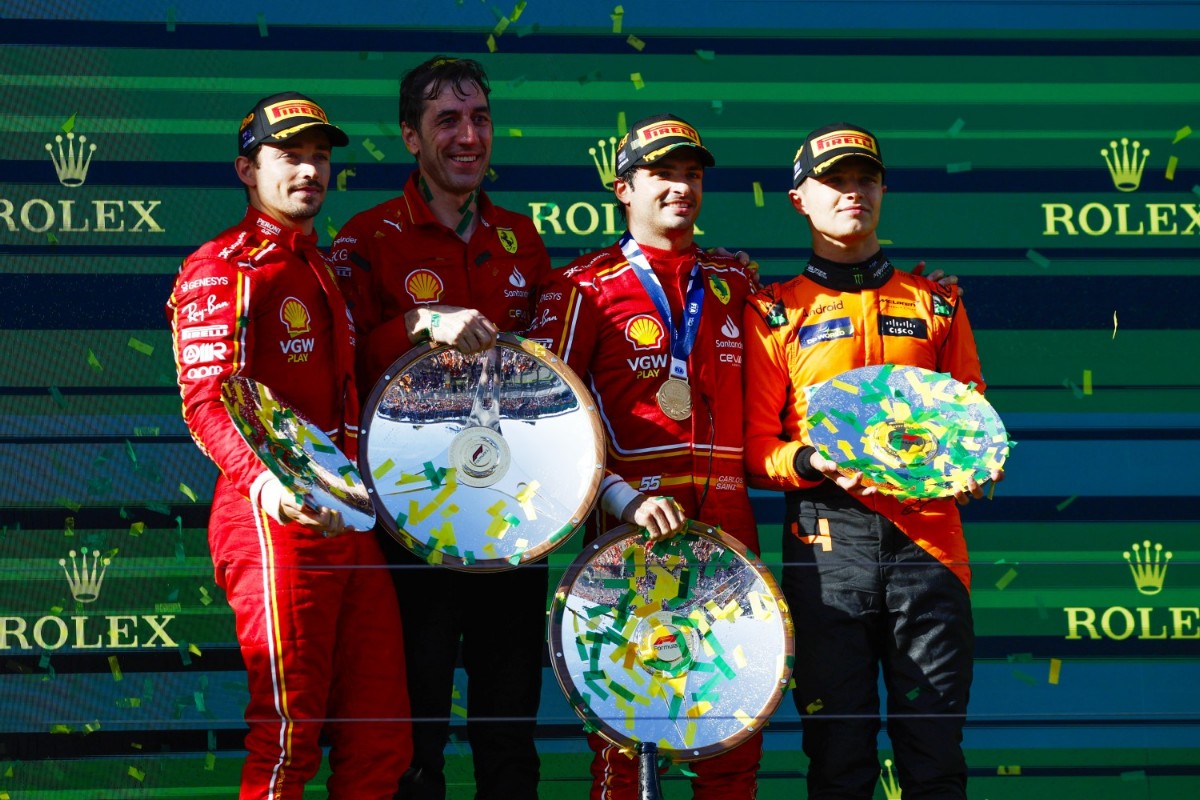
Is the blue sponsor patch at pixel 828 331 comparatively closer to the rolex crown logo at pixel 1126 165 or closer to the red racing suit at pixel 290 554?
the red racing suit at pixel 290 554

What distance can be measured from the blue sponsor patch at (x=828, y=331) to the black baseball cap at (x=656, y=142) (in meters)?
0.40

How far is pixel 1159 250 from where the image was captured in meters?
4.24

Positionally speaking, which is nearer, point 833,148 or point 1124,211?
point 833,148

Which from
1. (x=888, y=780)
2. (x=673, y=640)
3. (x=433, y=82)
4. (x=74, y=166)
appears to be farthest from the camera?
(x=888, y=780)

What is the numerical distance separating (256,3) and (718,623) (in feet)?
6.33

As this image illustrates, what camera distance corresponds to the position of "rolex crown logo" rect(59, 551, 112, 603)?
Answer: 388 cm

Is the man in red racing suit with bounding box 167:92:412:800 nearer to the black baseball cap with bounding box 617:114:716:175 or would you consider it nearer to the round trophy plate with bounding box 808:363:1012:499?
the black baseball cap with bounding box 617:114:716:175

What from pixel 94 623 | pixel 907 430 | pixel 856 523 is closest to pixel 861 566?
pixel 856 523

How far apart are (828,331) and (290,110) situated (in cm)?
115

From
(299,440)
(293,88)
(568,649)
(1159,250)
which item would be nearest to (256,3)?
(293,88)

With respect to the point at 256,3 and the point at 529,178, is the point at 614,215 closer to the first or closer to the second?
the point at 529,178

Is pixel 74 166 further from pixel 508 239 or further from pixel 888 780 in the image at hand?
pixel 888 780

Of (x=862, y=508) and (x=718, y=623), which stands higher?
(x=862, y=508)

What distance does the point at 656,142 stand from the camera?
3.48 metres
